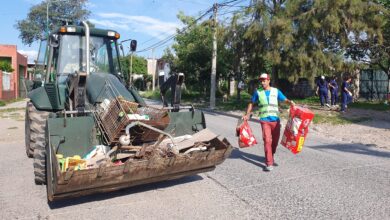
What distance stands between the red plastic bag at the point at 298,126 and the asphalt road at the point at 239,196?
1.52 ft

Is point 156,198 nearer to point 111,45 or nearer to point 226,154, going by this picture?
point 226,154

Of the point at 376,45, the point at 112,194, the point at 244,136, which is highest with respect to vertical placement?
the point at 376,45

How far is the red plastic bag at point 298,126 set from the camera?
6.57 m

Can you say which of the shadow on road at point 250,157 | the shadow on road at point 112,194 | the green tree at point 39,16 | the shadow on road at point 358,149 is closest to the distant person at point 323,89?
the shadow on road at point 358,149

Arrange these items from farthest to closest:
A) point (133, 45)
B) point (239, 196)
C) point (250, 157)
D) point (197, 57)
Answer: point (197, 57), point (133, 45), point (250, 157), point (239, 196)

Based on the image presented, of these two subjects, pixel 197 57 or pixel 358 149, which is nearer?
pixel 358 149

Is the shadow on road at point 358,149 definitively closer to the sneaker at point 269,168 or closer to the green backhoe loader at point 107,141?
the sneaker at point 269,168

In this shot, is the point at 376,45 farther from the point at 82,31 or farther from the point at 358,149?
the point at 82,31

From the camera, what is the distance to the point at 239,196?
538cm

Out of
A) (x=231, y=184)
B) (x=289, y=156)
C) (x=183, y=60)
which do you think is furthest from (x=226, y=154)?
(x=183, y=60)

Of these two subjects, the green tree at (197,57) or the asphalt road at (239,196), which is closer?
the asphalt road at (239,196)

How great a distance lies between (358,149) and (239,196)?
522 cm

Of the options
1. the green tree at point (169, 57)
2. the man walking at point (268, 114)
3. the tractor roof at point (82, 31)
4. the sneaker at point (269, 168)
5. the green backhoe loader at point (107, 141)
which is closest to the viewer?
the green backhoe loader at point (107, 141)

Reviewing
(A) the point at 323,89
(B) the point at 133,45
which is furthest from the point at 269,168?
(A) the point at 323,89
